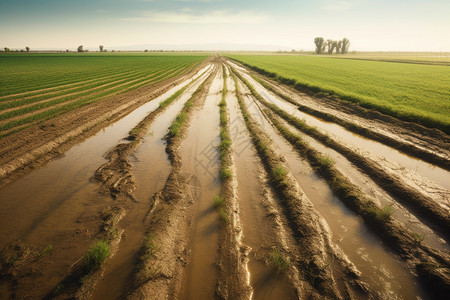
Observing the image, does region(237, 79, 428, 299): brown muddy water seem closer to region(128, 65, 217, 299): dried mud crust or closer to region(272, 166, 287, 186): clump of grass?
region(272, 166, 287, 186): clump of grass

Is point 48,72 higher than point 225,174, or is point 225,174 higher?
point 48,72

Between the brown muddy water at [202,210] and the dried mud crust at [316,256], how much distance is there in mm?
1788

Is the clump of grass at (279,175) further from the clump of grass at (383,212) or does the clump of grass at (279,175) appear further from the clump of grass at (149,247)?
the clump of grass at (149,247)

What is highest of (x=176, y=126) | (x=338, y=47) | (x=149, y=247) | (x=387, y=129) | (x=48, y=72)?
(x=338, y=47)

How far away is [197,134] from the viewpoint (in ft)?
39.4

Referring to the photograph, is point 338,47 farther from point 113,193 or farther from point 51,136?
point 113,193

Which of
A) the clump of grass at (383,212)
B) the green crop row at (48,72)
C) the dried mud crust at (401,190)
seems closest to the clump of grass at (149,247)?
the clump of grass at (383,212)

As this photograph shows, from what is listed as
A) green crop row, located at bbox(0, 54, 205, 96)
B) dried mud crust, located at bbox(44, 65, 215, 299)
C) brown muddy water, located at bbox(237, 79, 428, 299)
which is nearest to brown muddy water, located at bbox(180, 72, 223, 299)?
dried mud crust, located at bbox(44, 65, 215, 299)

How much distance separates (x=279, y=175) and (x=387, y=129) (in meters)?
8.95

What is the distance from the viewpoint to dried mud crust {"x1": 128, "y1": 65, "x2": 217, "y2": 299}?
4004 millimetres

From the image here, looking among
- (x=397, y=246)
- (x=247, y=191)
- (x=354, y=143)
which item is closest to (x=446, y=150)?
(x=354, y=143)

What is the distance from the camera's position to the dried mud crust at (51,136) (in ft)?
27.8

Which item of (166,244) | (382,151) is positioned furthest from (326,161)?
(166,244)

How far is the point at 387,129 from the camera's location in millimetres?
12477
